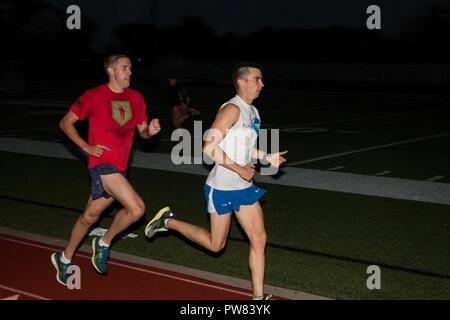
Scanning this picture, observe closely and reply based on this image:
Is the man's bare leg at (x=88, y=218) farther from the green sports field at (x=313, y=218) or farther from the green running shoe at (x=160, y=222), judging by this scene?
the green sports field at (x=313, y=218)

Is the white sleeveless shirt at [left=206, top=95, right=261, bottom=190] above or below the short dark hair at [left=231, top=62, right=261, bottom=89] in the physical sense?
below

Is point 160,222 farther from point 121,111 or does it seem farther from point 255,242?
point 255,242

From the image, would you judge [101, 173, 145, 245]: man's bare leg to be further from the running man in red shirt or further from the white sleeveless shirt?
the white sleeveless shirt

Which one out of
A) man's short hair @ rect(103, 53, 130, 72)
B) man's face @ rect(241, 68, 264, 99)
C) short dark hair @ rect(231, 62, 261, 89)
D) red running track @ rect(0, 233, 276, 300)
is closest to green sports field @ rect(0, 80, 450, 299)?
red running track @ rect(0, 233, 276, 300)

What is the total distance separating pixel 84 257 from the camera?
6.61 metres

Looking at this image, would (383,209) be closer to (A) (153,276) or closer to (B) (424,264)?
(B) (424,264)

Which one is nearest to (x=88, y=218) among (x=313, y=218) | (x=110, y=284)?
(x=110, y=284)

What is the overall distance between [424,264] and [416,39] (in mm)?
65585

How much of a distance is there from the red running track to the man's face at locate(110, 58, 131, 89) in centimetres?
177

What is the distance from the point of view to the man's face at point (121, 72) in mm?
5711

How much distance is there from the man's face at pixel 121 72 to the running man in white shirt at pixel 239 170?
100 cm

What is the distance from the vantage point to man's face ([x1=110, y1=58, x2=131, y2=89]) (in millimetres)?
5711

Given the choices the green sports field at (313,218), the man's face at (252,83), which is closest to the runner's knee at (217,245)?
the green sports field at (313,218)

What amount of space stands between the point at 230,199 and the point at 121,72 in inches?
59.9
